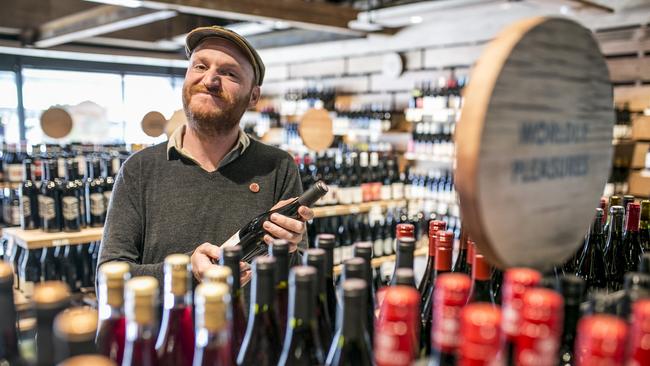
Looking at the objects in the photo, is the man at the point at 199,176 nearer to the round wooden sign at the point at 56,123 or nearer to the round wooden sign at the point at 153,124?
the round wooden sign at the point at 153,124

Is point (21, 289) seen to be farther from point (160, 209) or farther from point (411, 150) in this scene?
point (411, 150)

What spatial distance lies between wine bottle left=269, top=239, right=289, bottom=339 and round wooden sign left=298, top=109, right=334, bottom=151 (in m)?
2.96

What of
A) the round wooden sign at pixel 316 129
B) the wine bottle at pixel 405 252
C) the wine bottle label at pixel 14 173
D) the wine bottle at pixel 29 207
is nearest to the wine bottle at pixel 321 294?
the wine bottle at pixel 405 252

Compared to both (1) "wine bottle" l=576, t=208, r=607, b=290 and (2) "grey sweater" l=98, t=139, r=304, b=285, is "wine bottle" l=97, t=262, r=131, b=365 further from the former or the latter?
(1) "wine bottle" l=576, t=208, r=607, b=290

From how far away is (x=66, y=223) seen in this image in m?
3.03

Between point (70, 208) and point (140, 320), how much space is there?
2690mm

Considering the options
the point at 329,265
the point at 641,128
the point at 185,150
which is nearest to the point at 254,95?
the point at 185,150

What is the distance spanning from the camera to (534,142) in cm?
73

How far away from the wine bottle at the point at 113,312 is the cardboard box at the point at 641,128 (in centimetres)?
479

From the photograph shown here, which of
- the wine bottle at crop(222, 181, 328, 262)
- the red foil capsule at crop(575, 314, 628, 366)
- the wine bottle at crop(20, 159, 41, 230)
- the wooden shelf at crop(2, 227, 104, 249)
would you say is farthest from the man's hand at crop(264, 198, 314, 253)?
the wine bottle at crop(20, 159, 41, 230)

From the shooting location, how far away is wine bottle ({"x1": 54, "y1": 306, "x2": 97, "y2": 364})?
583 mm

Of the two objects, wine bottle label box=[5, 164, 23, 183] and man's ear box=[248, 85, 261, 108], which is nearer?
man's ear box=[248, 85, 261, 108]

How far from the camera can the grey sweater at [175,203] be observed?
68.1 inches

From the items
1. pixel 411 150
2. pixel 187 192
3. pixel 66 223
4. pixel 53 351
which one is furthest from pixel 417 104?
pixel 53 351
